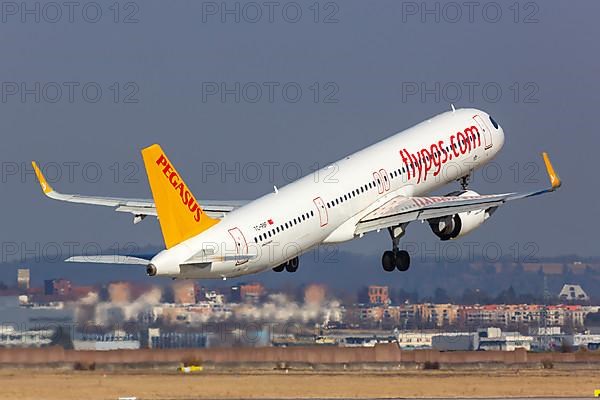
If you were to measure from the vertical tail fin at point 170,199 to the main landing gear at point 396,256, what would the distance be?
14353 mm

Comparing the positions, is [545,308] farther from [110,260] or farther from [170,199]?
[110,260]

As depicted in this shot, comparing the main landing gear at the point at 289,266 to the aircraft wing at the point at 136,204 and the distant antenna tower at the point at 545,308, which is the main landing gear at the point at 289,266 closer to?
the aircraft wing at the point at 136,204

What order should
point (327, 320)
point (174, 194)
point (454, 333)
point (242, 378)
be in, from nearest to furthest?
point (174, 194), point (242, 378), point (327, 320), point (454, 333)

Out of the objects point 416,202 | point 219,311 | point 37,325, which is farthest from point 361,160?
point 37,325

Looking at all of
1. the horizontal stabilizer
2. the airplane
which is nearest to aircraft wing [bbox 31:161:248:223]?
the airplane

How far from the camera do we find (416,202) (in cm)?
8688

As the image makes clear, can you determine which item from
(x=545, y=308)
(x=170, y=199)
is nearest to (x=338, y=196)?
(x=170, y=199)

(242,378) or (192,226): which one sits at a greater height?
(192,226)

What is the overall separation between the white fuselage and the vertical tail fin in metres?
0.47

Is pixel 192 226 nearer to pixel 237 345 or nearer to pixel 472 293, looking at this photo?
pixel 237 345

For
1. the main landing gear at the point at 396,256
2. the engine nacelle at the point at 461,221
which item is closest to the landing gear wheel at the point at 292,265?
the main landing gear at the point at 396,256

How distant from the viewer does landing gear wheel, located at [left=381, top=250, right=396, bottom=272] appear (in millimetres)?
88000

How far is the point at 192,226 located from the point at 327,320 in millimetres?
15832

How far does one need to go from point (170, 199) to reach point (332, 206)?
1029 cm
